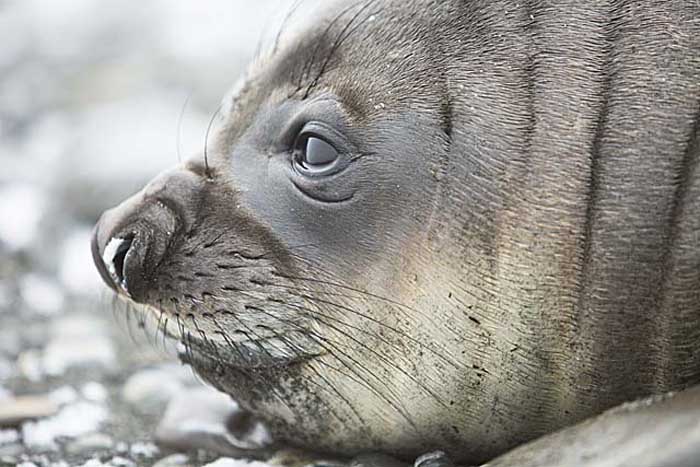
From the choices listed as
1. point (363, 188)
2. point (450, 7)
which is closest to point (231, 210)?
point (363, 188)

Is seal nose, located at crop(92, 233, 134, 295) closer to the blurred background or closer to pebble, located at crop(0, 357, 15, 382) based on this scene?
the blurred background

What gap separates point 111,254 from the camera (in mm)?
3883

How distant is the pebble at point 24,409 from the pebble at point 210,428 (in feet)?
1.38

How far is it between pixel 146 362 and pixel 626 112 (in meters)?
2.31

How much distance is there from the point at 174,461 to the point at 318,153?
1.07 m

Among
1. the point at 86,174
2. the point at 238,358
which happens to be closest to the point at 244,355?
the point at 238,358

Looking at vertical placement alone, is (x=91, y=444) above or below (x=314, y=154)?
below

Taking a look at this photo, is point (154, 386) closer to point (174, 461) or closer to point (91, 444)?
point (91, 444)

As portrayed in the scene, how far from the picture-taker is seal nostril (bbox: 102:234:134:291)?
385 cm

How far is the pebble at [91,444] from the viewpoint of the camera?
14.2ft

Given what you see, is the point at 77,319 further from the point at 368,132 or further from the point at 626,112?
the point at 626,112

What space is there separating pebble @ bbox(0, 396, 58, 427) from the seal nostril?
0.85m

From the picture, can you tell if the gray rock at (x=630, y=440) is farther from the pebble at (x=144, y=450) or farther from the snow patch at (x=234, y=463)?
the pebble at (x=144, y=450)

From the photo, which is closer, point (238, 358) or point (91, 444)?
point (238, 358)
